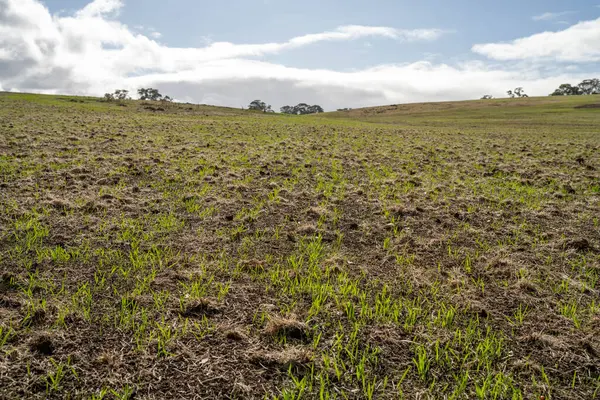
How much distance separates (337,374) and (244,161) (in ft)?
39.7

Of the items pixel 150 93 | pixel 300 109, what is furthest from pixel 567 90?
pixel 150 93

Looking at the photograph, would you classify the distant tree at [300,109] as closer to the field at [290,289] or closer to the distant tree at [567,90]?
the distant tree at [567,90]

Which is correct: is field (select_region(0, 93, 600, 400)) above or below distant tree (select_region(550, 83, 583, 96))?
below

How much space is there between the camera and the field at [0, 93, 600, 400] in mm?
3406

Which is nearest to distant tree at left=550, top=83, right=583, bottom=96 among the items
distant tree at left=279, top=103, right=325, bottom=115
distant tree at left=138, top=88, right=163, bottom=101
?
distant tree at left=279, top=103, right=325, bottom=115

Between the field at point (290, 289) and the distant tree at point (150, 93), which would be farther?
the distant tree at point (150, 93)

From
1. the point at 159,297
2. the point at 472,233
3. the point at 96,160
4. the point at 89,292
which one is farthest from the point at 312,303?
the point at 96,160

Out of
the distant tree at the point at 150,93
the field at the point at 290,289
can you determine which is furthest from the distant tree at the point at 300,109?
the field at the point at 290,289

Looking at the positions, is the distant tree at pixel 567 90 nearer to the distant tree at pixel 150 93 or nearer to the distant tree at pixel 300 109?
the distant tree at pixel 300 109

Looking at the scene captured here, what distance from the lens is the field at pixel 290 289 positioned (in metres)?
3.41

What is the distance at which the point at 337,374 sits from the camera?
3402 mm

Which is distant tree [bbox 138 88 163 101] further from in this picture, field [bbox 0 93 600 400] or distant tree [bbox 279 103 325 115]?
field [bbox 0 93 600 400]

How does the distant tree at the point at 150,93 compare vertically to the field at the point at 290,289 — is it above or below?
above

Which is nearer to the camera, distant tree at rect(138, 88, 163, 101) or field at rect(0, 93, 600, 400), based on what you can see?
field at rect(0, 93, 600, 400)
